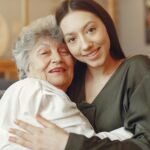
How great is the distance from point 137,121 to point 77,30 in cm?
44

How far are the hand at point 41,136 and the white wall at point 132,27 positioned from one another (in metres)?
3.00

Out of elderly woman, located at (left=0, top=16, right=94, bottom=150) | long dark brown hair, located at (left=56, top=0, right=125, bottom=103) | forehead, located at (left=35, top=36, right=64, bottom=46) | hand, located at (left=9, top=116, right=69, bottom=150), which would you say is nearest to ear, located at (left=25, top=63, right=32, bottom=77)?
elderly woman, located at (left=0, top=16, right=94, bottom=150)

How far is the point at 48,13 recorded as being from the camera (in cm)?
362

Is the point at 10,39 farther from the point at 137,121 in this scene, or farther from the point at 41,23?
the point at 137,121

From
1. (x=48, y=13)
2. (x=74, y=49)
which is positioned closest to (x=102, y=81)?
(x=74, y=49)

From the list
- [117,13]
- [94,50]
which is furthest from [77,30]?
[117,13]

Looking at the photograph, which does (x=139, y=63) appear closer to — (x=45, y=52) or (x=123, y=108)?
(x=123, y=108)

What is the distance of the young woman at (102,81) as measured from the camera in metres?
1.21

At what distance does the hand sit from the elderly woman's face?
0.86 feet

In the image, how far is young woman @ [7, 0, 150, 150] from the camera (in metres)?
1.21

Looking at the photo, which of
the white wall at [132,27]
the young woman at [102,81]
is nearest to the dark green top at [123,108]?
the young woman at [102,81]

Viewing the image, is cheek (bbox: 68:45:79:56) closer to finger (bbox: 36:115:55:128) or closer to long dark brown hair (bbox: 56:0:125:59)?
long dark brown hair (bbox: 56:0:125:59)

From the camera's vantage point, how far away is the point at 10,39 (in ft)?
11.5

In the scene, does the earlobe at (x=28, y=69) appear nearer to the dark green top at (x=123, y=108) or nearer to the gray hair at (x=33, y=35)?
the gray hair at (x=33, y=35)
